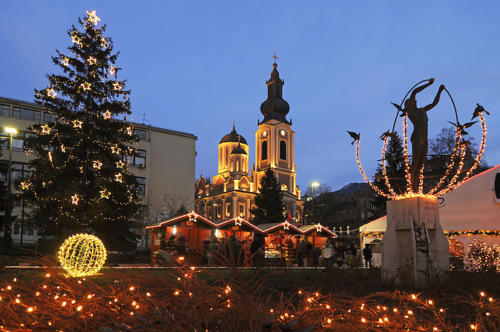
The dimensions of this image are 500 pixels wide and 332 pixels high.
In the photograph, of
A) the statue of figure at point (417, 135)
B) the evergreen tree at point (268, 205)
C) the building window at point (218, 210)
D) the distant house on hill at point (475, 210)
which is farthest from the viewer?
the building window at point (218, 210)

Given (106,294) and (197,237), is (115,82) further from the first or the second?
(106,294)

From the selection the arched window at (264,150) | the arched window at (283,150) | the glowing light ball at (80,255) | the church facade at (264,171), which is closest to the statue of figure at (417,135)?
the glowing light ball at (80,255)

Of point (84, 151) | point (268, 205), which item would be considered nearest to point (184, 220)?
point (84, 151)

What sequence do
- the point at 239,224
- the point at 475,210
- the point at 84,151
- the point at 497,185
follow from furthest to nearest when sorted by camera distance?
the point at 239,224 < the point at 84,151 < the point at 475,210 < the point at 497,185

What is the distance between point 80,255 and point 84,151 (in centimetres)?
1074

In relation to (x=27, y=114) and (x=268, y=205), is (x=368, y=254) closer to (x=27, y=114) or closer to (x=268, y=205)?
(x=268, y=205)

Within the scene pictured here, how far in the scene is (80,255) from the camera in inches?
504

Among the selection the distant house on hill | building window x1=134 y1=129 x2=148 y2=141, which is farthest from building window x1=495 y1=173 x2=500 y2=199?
building window x1=134 y1=129 x2=148 y2=141

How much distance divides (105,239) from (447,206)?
720 inches

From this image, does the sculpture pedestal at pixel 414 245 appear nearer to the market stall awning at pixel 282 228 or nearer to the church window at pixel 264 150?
the market stall awning at pixel 282 228

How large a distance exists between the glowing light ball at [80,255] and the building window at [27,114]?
3814 centimetres

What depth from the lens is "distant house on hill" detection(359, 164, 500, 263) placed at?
16297 mm

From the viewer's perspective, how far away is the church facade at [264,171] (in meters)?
91.8

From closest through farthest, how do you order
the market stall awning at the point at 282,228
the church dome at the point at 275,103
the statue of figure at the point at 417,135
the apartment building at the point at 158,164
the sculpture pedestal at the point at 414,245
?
the sculpture pedestal at the point at 414,245 < the statue of figure at the point at 417,135 < the market stall awning at the point at 282,228 < the apartment building at the point at 158,164 < the church dome at the point at 275,103
